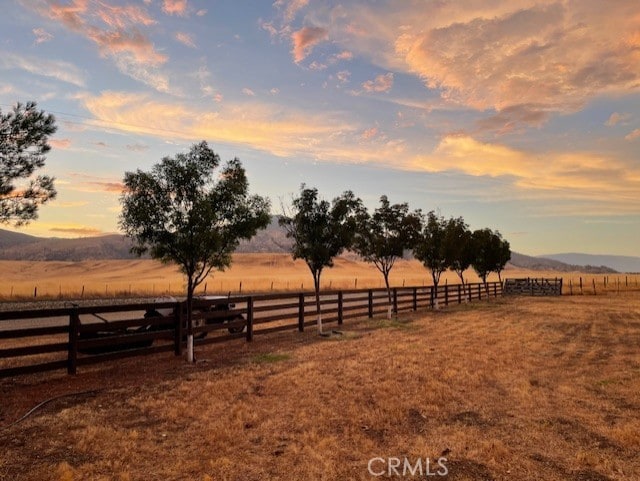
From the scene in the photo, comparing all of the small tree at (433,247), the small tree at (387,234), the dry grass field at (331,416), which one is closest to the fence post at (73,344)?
the dry grass field at (331,416)

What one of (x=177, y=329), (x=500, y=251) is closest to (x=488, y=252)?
(x=500, y=251)

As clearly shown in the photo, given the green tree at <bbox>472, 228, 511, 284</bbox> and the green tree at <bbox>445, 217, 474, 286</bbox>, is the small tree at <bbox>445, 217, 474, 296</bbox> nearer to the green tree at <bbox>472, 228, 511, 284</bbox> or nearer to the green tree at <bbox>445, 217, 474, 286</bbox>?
the green tree at <bbox>445, 217, 474, 286</bbox>

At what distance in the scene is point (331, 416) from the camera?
24.5 feet

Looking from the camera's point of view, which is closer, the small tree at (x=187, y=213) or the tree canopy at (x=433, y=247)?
the small tree at (x=187, y=213)

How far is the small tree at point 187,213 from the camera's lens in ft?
41.7

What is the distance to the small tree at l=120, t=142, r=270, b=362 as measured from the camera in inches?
500

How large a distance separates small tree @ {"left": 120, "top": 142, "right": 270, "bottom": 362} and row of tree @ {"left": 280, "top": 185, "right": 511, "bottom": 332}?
602 centimetres

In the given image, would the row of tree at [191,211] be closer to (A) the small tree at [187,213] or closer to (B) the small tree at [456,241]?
(A) the small tree at [187,213]

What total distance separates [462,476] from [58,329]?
991cm

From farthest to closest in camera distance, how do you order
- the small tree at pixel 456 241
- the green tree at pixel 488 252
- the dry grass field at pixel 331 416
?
the green tree at pixel 488 252 → the small tree at pixel 456 241 → the dry grass field at pixel 331 416

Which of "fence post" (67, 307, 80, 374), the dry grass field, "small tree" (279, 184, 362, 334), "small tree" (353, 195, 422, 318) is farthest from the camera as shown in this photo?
"small tree" (353, 195, 422, 318)

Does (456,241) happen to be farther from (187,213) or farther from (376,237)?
(187,213)

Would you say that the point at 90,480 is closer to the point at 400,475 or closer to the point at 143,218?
the point at 400,475

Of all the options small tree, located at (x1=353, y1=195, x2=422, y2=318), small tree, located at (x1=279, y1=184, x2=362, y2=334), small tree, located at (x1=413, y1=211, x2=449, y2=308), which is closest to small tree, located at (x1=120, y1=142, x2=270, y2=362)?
small tree, located at (x1=279, y1=184, x2=362, y2=334)
